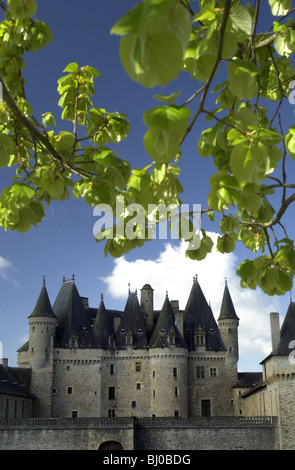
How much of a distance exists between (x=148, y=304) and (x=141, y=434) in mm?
13532

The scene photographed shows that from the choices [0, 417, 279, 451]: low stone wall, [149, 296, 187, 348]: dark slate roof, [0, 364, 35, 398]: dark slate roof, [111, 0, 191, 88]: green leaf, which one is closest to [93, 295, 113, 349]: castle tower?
[149, 296, 187, 348]: dark slate roof

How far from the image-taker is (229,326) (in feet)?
158

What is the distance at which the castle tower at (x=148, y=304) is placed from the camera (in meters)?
47.4

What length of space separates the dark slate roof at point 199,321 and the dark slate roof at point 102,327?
264 inches

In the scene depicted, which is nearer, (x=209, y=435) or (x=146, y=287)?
(x=209, y=435)

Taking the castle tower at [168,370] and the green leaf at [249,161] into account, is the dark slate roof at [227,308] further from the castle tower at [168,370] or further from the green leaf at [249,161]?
the green leaf at [249,161]

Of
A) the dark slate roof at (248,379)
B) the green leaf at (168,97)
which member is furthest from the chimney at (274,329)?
the green leaf at (168,97)

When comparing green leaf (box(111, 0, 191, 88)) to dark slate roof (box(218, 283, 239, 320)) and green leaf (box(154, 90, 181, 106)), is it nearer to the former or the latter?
green leaf (box(154, 90, 181, 106))

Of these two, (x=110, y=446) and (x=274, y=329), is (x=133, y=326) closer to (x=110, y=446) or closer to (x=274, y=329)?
(x=110, y=446)

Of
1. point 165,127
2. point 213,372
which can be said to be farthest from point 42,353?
point 165,127

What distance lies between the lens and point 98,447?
35188 millimetres

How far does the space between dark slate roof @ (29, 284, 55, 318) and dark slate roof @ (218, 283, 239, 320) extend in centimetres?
1523
